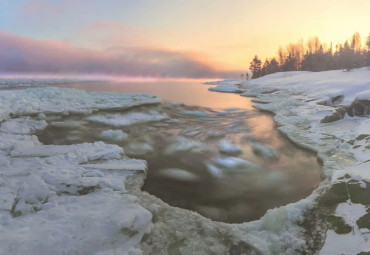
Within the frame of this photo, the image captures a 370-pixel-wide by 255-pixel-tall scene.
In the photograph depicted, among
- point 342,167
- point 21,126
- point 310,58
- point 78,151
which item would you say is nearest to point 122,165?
point 78,151

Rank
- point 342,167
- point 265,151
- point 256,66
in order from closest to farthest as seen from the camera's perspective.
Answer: point 342,167, point 265,151, point 256,66

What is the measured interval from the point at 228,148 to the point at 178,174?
8.89 ft

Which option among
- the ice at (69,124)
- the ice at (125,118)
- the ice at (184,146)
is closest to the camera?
the ice at (184,146)

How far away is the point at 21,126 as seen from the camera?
9.90 meters

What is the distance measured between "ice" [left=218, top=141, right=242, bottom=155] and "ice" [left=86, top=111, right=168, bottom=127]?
5.29 meters

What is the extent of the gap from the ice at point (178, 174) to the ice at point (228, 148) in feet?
6.63

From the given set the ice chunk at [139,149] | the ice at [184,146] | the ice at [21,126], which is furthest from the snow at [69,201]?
the ice at [21,126]

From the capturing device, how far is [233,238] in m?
3.42

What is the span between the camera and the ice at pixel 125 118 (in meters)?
11.7

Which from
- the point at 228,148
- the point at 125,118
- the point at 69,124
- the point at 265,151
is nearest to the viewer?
the point at 265,151

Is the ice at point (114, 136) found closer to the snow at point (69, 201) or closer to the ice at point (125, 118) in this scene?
the snow at point (69, 201)

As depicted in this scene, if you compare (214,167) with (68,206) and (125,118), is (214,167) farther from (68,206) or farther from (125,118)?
(125,118)

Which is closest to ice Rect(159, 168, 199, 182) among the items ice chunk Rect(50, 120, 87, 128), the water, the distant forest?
the water

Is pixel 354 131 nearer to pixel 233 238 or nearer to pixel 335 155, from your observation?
pixel 335 155
